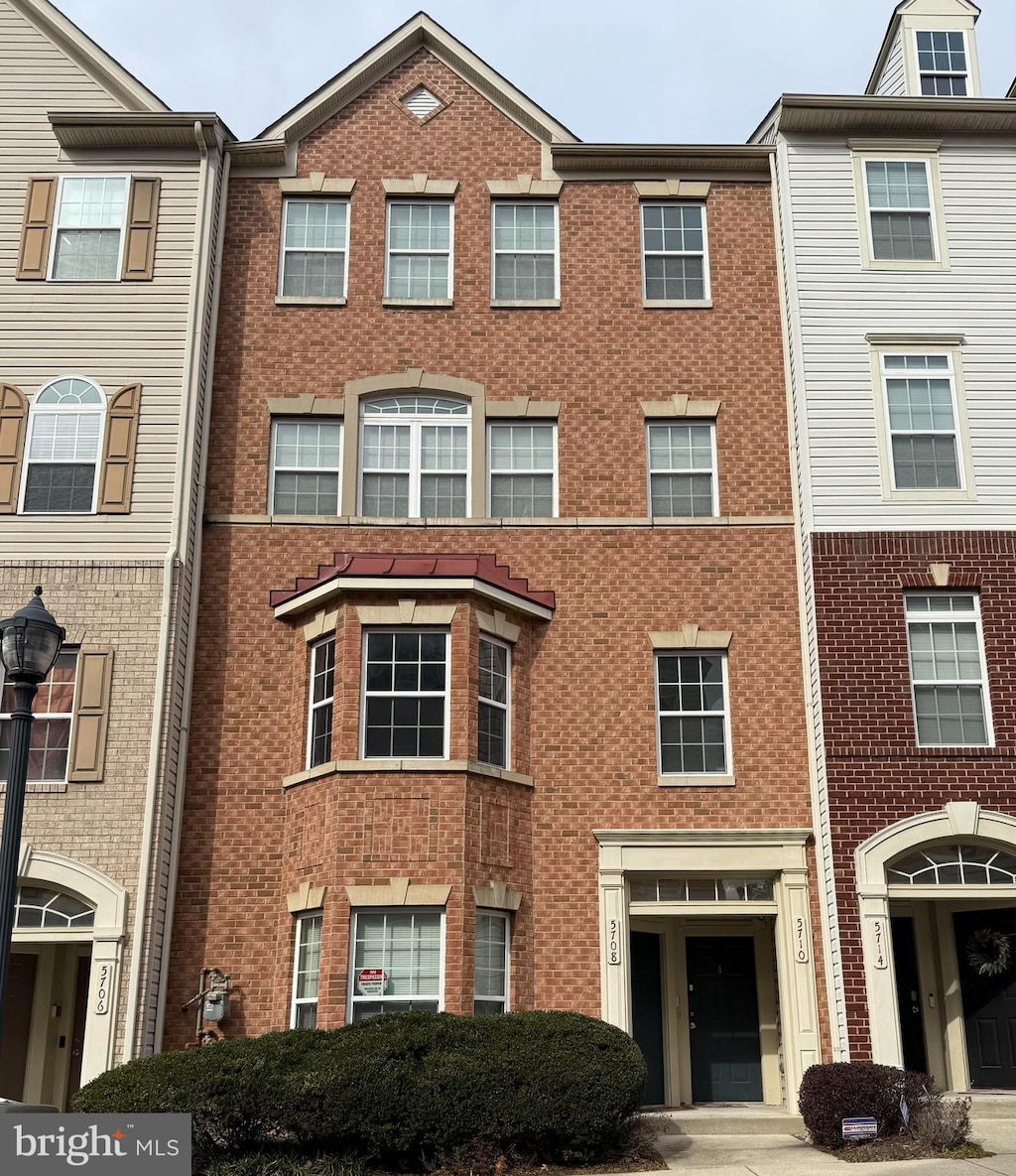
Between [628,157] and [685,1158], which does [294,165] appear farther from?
[685,1158]

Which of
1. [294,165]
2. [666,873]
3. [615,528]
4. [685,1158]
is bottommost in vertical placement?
[685,1158]

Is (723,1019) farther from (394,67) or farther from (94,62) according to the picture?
(94,62)

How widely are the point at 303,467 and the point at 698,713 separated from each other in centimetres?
656

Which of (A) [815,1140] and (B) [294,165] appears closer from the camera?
(A) [815,1140]

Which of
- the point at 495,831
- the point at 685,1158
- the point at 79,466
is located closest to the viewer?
the point at 685,1158

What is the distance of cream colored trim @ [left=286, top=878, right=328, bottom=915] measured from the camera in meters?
16.3

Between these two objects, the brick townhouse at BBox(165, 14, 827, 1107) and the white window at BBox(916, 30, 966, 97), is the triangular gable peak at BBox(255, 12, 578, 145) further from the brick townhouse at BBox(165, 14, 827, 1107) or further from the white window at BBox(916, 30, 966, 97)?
the white window at BBox(916, 30, 966, 97)

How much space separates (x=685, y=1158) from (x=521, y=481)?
917cm

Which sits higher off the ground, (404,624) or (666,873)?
(404,624)

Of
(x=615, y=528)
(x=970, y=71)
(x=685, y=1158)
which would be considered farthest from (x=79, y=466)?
(x=970, y=71)

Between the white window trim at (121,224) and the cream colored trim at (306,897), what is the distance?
910 cm

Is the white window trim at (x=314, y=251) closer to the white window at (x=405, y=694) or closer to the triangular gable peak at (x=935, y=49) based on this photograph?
the white window at (x=405, y=694)

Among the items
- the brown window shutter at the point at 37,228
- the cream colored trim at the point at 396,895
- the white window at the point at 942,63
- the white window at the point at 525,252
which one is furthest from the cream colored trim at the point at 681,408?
the brown window shutter at the point at 37,228

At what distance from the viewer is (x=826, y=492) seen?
1839 centimetres
